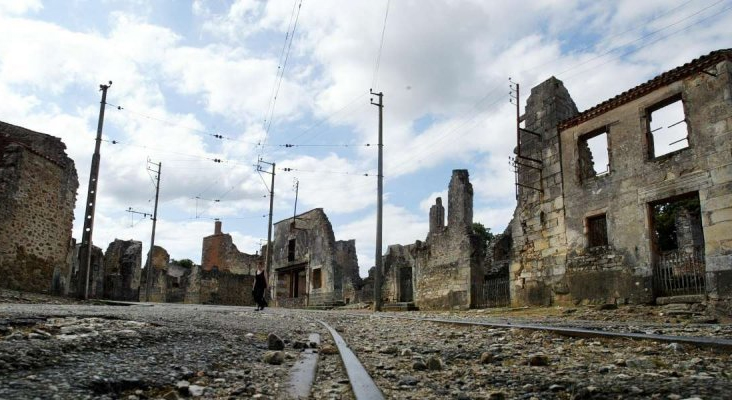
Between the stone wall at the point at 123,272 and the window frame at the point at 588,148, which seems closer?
the window frame at the point at 588,148

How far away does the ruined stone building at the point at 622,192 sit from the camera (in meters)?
12.5

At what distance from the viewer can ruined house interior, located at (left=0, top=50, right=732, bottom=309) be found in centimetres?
1270

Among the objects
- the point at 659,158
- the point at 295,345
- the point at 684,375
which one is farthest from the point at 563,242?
the point at 684,375

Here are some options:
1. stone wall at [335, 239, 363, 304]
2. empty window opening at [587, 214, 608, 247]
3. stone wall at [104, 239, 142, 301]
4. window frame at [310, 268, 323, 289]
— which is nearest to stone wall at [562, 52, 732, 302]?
empty window opening at [587, 214, 608, 247]

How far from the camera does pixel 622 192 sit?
47.6 ft

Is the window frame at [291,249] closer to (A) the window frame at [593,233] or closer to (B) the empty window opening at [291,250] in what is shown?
(B) the empty window opening at [291,250]

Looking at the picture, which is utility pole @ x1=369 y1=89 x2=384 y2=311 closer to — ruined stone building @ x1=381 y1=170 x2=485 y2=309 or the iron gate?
ruined stone building @ x1=381 y1=170 x2=485 y2=309

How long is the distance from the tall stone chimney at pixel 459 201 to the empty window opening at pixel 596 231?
19.9 feet

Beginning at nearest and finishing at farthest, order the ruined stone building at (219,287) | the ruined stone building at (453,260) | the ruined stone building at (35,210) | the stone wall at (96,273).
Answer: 1. the ruined stone building at (35,210)
2. the ruined stone building at (453,260)
3. the stone wall at (96,273)
4. the ruined stone building at (219,287)

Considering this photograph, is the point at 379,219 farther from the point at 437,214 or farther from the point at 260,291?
the point at 437,214

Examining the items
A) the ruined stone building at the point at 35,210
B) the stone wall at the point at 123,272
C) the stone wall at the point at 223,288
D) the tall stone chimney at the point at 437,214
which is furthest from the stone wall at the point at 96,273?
the tall stone chimney at the point at 437,214

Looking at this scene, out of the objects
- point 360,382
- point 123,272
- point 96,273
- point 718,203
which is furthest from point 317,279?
point 360,382

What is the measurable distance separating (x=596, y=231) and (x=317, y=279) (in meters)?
23.7

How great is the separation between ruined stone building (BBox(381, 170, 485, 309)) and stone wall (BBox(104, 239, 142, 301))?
957 inches
